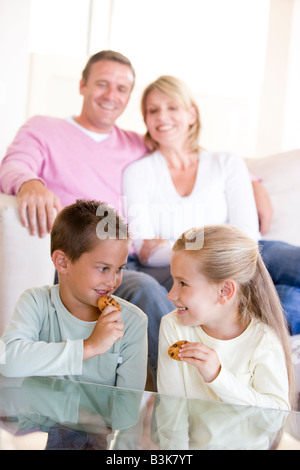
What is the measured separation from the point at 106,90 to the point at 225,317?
897 mm

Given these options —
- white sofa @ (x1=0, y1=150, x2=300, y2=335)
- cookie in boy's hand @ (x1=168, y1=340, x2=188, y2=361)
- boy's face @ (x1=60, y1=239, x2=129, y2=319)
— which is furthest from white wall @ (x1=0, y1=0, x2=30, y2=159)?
cookie in boy's hand @ (x1=168, y1=340, x2=188, y2=361)

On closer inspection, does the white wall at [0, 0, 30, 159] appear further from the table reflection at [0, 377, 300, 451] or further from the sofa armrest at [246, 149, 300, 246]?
the table reflection at [0, 377, 300, 451]

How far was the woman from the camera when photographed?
63.7 inches

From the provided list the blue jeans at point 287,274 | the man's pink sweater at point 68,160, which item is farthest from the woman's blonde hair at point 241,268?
the man's pink sweater at point 68,160

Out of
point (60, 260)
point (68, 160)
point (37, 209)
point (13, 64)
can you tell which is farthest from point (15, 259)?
point (13, 64)

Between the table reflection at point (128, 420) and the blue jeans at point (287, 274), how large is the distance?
522mm

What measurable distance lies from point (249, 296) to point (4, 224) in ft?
2.08

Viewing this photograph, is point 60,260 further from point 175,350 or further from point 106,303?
point 175,350

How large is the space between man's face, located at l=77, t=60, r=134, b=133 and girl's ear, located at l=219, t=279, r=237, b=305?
82 cm

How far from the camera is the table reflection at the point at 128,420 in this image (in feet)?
2.33

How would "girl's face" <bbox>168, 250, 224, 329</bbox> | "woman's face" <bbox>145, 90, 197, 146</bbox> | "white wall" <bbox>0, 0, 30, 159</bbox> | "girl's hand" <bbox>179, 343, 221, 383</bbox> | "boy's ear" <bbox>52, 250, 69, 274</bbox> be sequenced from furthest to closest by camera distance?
"white wall" <bbox>0, 0, 30, 159</bbox>, "woman's face" <bbox>145, 90, 197, 146</bbox>, "boy's ear" <bbox>52, 250, 69, 274</bbox>, "girl's face" <bbox>168, 250, 224, 329</bbox>, "girl's hand" <bbox>179, 343, 221, 383</bbox>

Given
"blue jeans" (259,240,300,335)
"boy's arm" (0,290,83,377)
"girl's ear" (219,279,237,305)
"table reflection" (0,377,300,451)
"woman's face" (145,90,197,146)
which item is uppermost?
"woman's face" (145,90,197,146)

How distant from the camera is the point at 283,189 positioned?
183 centimetres
